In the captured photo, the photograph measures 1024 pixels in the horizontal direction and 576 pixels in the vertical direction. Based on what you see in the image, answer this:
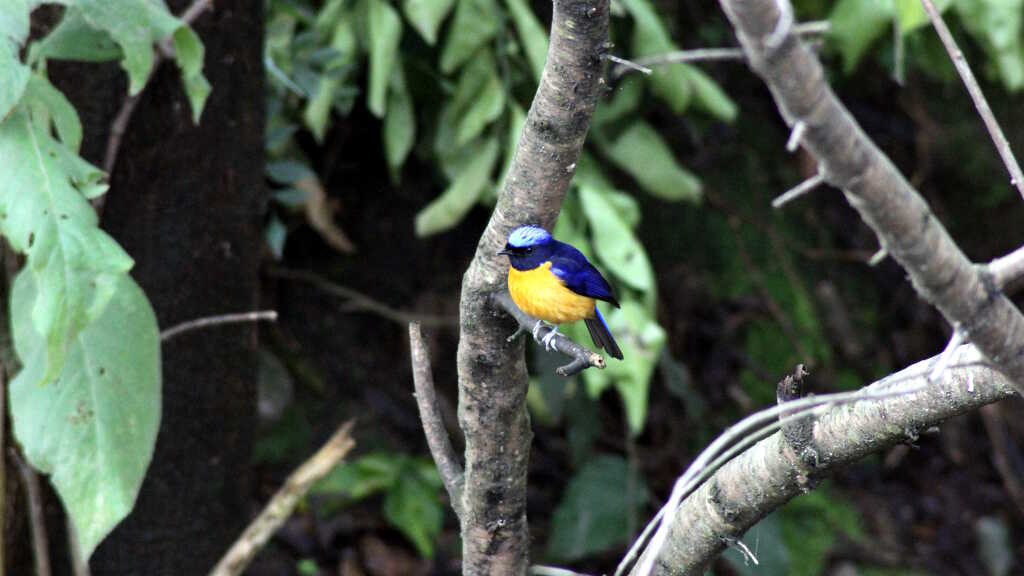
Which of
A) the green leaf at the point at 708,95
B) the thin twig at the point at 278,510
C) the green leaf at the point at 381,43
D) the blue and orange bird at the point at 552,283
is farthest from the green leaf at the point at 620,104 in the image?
the blue and orange bird at the point at 552,283

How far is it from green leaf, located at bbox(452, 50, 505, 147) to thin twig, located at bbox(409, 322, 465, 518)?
1.33 metres

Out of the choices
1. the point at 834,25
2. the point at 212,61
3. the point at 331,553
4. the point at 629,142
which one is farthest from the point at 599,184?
the point at 331,553

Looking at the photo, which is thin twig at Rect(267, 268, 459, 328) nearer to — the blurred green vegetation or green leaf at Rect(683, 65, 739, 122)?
the blurred green vegetation

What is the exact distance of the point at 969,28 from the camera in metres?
2.91

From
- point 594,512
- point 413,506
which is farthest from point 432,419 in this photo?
point 594,512

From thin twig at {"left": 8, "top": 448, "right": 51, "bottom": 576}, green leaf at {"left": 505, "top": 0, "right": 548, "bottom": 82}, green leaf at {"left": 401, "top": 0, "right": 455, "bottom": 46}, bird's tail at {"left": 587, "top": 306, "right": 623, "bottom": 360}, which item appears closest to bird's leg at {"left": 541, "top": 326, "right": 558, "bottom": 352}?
bird's tail at {"left": 587, "top": 306, "right": 623, "bottom": 360}

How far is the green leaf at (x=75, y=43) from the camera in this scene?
1.62 m

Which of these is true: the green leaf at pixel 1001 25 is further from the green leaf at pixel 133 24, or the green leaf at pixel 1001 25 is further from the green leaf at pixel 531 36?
the green leaf at pixel 133 24

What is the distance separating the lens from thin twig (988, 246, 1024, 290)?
795 millimetres

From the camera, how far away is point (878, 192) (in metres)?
0.71

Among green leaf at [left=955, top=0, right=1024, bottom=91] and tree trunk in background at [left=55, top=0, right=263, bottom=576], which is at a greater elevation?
green leaf at [left=955, top=0, right=1024, bottom=91]

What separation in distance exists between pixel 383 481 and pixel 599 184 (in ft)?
3.21

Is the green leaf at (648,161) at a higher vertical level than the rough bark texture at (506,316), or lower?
higher

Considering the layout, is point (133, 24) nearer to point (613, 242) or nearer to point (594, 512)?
point (613, 242)
